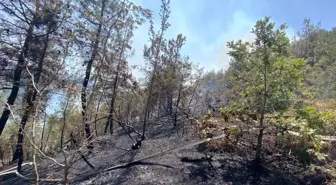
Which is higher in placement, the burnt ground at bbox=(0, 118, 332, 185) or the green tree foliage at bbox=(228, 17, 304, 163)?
the green tree foliage at bbox=(228, 17, 304, 163)

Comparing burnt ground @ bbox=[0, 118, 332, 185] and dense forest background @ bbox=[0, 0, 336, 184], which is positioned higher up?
dense forest background @ bbox=[0, 0, 336, 184]

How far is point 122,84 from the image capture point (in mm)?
13180

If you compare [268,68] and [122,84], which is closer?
[268,68]

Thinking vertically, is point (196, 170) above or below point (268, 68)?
below

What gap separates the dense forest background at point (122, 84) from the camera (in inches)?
211

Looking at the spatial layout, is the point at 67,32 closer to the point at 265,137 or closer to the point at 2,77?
the point at 2,77

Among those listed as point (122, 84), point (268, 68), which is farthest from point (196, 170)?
point (122, 84)

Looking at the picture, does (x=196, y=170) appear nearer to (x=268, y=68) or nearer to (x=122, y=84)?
(x=268, y=68)

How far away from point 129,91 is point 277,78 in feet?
31.5

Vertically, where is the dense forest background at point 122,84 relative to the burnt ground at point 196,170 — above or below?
above

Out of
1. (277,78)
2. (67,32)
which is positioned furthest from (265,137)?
(67,32)

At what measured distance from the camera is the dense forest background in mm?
5364

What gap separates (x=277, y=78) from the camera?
556 cm

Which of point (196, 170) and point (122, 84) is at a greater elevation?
point (122, 84)
